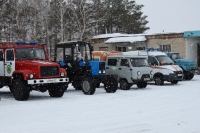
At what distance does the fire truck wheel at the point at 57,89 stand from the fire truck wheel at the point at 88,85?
4.11 ft

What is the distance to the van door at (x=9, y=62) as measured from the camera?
15227 millimetres

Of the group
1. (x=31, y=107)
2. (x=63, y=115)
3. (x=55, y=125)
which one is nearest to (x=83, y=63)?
(x=31, y=107)

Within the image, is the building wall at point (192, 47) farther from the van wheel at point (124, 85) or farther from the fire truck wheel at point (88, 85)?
the fire truck wheel at point (88, 85)

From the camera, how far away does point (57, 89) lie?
15.6 m

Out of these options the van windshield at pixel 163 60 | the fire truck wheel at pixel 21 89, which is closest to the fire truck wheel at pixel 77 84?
the fire truck wheel at pixel 21 89

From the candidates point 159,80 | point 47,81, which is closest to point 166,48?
point 159,80

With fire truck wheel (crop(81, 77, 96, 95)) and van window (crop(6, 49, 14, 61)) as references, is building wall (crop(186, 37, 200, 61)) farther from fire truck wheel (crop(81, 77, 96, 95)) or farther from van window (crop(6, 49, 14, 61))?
van window (crop(6, 49, 14, 61))

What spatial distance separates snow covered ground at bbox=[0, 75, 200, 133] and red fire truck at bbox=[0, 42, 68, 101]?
0.80 meters

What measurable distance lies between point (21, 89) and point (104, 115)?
499cm

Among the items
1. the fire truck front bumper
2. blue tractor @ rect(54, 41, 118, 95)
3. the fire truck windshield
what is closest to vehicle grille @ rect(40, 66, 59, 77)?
the fire truck front bumper

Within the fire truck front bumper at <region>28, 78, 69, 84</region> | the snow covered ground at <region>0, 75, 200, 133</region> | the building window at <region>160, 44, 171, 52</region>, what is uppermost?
the building window at <region>160, 44, 171, 52</region>

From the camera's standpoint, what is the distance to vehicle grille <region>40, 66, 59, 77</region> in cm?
1454

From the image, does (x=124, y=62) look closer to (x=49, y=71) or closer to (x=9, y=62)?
(x=49, y=71)

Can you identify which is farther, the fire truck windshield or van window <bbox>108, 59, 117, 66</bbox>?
van window <bbox>108, 59, 117, 66</bbox>
